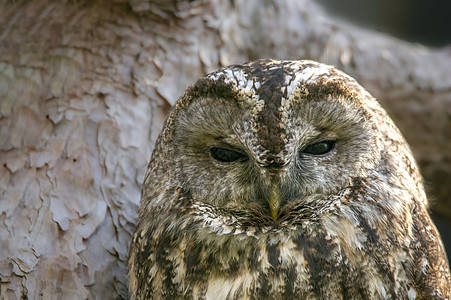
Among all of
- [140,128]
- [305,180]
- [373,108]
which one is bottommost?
[140,128]

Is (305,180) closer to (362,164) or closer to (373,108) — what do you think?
(362,164)

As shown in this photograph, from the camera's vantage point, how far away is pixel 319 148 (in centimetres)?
187

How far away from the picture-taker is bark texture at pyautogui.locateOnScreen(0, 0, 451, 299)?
2.27 meters

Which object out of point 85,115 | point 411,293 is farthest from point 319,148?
point 85,115

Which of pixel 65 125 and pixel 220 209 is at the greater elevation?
pixel 220 209

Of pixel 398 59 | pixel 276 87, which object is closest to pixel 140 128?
pixel 276 87

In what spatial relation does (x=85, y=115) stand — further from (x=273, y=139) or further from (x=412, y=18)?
(x=412, y=18)

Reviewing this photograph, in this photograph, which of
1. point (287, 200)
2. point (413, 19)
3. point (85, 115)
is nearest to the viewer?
point (287, 200)

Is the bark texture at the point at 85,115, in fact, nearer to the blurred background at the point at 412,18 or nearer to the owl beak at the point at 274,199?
the owl beak at the point at 274,199

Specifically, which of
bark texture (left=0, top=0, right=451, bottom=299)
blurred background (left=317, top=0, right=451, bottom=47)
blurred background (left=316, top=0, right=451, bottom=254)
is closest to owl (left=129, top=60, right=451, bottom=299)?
bark texture (left=0, top=0, right=451, bottom=299)

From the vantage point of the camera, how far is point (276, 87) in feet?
5.90

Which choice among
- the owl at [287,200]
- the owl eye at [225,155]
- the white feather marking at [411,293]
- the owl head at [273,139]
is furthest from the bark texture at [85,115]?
the white feather marking at [411,293]

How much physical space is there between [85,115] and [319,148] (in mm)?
1227

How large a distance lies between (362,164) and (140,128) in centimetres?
120
